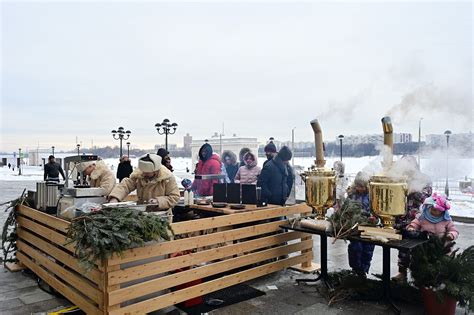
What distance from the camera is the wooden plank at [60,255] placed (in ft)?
11.1

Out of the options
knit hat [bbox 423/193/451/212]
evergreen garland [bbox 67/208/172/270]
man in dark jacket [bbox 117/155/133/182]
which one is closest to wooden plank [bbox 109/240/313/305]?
evergreen garland [bbox 67/208/172/270]

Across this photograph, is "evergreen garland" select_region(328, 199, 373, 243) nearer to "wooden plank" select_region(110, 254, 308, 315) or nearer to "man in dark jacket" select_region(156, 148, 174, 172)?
"wooden plank" select_region(110, 254, 308, 315)

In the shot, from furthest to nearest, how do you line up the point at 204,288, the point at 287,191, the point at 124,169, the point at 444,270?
the point at 124,169 < the point at 287,191 < the point at 204,288 < the point at 444,270

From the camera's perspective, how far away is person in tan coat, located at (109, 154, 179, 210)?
4.29 meters

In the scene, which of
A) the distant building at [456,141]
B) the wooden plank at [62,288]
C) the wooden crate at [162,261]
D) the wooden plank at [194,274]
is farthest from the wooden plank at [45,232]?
the distant building at [456,141]

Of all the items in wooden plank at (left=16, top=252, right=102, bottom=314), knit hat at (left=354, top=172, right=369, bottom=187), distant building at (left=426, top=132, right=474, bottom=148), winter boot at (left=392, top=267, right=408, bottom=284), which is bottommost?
winter boot at (left=392, top=267, right=408, bottom=284)

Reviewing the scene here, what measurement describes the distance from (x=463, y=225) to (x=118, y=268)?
829 cm

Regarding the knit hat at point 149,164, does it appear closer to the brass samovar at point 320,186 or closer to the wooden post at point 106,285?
the wooden post at point 106,285

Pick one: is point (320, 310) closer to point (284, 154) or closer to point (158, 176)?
point (158, 176)

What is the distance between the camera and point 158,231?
3441 mm

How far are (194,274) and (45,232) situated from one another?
6.18ft

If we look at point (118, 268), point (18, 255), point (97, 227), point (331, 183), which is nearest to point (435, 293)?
point (331, 183)

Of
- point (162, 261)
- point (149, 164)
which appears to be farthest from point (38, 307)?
point (149, 164)

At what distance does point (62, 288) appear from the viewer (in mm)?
4012
